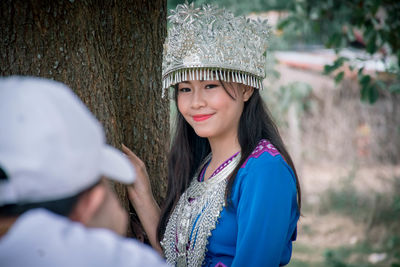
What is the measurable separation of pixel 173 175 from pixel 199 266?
0.52 m

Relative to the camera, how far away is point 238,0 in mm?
6621

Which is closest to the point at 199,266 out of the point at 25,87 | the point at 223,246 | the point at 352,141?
the point at 223,246

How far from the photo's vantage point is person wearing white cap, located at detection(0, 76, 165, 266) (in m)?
0.92

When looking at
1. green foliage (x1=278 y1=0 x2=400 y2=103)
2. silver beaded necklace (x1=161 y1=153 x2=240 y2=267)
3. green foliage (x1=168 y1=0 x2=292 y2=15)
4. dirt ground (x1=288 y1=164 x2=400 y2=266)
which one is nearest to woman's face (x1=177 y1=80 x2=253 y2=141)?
silver beaded necklace (x1=161 y1=153 x2=240 y2=267)

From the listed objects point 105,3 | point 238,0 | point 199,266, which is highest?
point 238,0

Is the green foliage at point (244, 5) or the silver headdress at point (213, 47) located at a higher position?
the green foliage at point (244, 5)

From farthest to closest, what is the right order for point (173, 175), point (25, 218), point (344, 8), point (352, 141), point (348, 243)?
point (352, 141) < point (348, 243) < point (344, 8) < point (173, 175) < point (25, 218)

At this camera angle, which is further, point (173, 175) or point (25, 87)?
point (173, 175)

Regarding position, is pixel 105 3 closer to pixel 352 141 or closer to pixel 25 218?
pixel 25 218

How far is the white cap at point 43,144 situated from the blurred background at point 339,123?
2.80 meters

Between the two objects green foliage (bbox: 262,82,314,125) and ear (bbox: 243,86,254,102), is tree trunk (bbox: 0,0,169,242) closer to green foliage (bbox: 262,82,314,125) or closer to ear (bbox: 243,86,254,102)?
ear (bbox: 243,86,254,102)

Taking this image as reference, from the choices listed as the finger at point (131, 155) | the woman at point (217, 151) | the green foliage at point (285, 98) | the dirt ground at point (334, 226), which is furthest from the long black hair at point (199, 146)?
the green foliage at point (285, 98)

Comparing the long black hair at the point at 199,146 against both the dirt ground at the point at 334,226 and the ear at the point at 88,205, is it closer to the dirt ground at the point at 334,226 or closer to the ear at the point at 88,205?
the ear at the point at 88,205

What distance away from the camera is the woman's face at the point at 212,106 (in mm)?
2113
